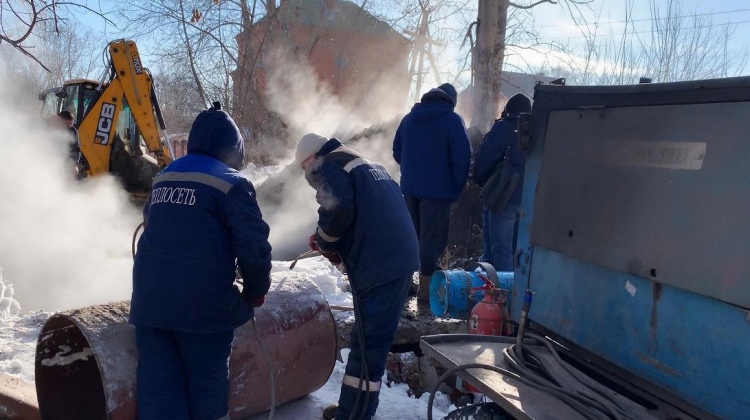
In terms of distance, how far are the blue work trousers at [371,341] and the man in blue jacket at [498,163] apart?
7.36 feet

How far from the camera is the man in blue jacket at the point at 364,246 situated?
350 cm

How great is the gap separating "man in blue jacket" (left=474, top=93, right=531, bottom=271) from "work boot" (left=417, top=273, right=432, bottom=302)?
796 millimetres

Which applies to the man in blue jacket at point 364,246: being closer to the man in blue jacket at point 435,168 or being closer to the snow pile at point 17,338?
the man in blue jacket at point 435,168

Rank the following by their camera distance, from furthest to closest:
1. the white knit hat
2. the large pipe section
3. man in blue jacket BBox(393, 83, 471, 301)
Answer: man in blue jacket BBox(393, 83, 471, 301) < the white knit hat < the large pipe section

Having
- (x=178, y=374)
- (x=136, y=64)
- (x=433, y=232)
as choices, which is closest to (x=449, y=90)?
(x=433, y=232)

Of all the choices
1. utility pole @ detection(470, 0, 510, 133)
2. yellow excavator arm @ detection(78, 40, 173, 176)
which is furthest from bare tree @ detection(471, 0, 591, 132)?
yellow excavator arm @ detection(78, 40, 173, 176)

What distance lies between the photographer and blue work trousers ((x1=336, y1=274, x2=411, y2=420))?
11.6 ft

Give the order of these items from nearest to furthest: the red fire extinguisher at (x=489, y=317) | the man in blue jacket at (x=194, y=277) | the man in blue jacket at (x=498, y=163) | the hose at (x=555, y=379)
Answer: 1. the hose at (x=555, y=379)
2. the man in blue jacket at (x=194, y=277)
3. the red fire extinguisher at (x=489, y=317)
4. the man in blue jacket at (x=498, y=163)

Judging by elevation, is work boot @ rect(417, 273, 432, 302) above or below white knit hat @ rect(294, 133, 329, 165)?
below

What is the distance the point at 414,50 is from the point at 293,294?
2006 cm

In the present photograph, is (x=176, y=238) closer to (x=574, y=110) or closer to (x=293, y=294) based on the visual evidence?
(x=293, y=294)

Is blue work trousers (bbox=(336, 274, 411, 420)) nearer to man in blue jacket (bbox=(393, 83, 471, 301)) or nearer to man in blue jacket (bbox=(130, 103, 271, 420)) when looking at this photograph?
man in blue jacket (bbox=(130, 103, 271, 420))

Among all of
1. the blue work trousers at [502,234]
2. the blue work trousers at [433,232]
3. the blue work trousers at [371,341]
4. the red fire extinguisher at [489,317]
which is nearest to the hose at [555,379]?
the blue work trousers at [371,341]

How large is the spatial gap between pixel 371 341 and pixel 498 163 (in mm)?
2592
